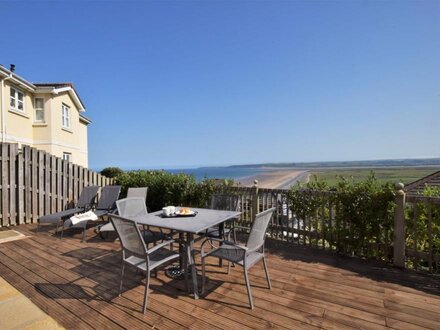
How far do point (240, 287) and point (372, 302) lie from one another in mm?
1532

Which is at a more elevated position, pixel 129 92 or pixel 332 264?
pixel 129 92

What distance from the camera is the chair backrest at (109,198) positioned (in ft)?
21.5

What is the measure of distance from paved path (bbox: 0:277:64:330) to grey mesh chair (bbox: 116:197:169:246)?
1466mm

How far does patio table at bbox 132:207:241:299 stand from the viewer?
2822mm

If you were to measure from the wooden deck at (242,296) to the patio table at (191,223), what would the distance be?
1.47 ft

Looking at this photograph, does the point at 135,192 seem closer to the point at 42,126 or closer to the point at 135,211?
the point at 135,211

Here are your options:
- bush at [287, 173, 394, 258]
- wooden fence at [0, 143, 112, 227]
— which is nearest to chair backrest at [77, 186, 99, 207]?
wooden fence at [0, 143, 112, 227]

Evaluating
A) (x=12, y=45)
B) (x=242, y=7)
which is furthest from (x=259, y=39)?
(x=12, y=45)

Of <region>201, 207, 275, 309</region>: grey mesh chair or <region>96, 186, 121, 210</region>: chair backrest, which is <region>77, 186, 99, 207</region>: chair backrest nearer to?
<region>96, 186, 121, 210</region>: chair backrest

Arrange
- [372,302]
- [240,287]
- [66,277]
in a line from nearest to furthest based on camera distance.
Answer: [372,302], [240,287], [66,277]

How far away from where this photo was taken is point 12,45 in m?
11.7

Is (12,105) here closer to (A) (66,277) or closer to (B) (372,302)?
(A) (66,277)

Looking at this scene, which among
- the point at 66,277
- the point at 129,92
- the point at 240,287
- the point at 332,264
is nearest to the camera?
the point at 240,287

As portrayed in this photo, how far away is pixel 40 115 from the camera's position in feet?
39.8
